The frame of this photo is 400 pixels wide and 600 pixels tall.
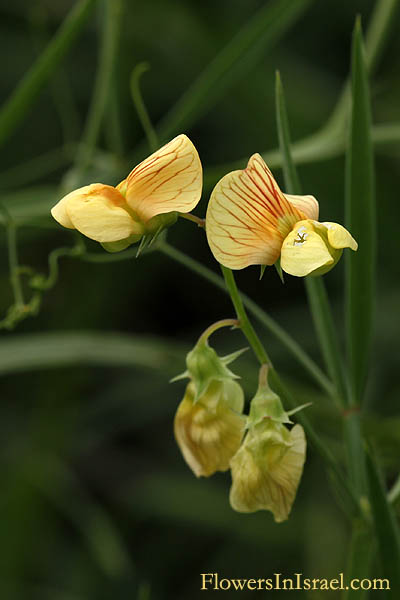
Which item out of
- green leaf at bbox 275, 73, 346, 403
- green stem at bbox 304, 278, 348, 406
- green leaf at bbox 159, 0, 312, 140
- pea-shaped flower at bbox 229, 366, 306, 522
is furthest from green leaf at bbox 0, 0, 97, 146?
pea-shaped flower at bbox 229, 366, 306, 522

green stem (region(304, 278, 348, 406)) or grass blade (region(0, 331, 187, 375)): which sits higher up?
grass blade (region(0, 331, 187, 375))

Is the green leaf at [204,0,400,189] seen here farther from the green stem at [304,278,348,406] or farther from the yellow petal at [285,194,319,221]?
the yellow petal at [285,194,319,221]

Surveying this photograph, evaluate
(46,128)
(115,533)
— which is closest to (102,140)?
(46,128)

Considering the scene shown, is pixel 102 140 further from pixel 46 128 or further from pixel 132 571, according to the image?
pixel 132 571

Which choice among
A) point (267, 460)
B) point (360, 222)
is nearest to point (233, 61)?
point (360, 222)

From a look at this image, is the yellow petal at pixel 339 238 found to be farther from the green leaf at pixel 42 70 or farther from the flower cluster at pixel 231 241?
the green leaf at pixel 42 70

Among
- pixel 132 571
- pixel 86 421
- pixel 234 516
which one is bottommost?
pixel 132 571

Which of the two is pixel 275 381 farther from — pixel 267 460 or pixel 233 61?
pixel 233 61
